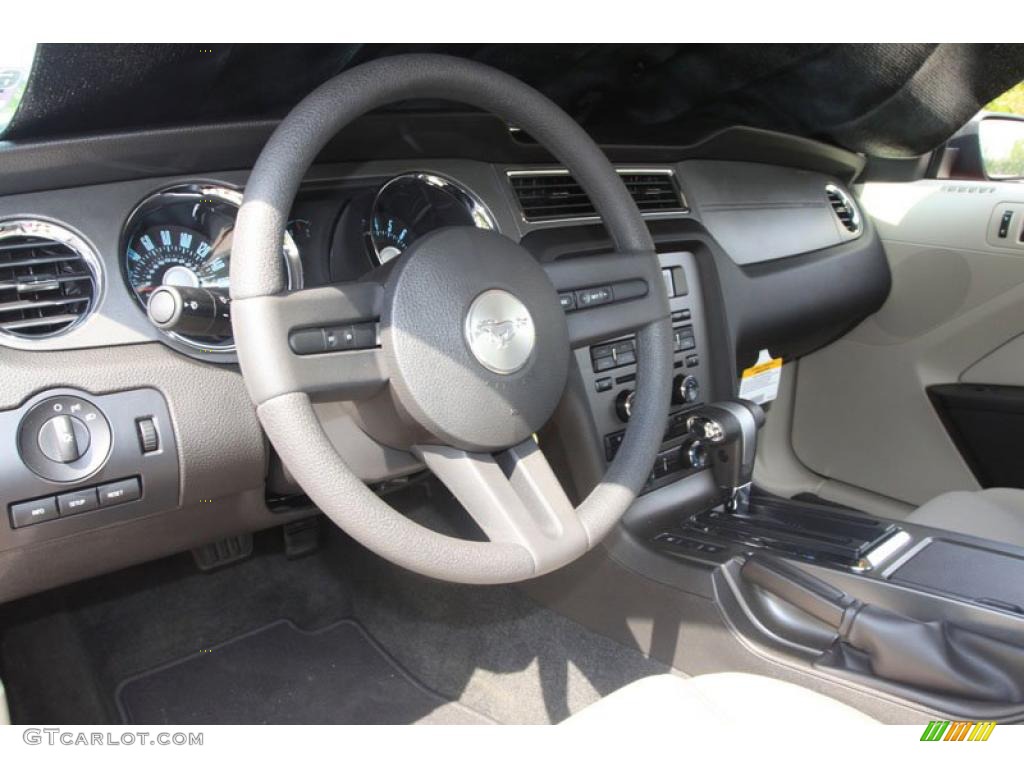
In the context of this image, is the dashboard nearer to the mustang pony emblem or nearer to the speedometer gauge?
the speedometer gauge

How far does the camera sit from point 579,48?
151 centimetres

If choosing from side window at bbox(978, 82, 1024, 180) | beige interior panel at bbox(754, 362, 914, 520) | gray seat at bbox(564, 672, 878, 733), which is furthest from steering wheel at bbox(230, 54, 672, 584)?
side window at bbox(978, 82, 1024, 180)

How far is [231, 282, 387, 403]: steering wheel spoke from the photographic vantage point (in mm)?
905

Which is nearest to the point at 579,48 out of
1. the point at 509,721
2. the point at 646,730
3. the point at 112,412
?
the point at 112,412

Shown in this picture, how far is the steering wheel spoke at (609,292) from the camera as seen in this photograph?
46.5 inches

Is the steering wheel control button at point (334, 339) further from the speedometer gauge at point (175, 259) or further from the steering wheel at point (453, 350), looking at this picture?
the speedometer gauge at point (175, 259)

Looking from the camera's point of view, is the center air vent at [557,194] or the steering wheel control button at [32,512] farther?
the center air vent at [557,194]

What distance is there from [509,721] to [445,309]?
964mm

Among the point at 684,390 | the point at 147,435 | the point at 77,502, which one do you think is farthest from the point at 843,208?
the point at 77,502

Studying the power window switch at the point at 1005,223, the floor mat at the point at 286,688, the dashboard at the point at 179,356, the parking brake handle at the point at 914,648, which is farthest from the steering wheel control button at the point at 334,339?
the power window switch at the point at 1005,223

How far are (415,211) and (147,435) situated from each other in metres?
0.54

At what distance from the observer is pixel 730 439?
160 cm

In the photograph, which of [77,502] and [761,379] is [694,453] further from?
[77,502]

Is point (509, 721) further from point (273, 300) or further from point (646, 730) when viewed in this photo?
point (273, 300)
